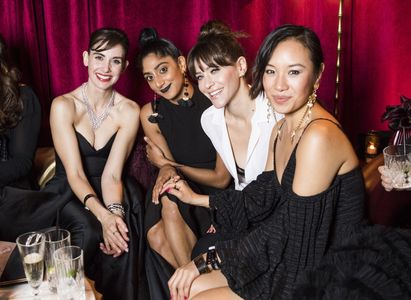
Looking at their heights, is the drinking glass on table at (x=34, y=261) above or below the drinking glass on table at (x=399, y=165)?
below

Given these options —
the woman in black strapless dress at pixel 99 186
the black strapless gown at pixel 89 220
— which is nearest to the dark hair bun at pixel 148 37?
the woman in black strapless dress at pixel 99 186

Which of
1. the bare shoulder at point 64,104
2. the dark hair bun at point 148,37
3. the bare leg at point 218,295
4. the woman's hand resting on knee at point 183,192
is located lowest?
the bare leg at point 218,295

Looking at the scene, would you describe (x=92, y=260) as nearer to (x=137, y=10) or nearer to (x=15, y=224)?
(x=15, y=224)

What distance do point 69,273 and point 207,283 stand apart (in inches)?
22.4

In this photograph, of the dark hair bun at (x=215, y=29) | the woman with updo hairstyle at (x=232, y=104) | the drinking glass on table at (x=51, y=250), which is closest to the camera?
the drinking glass on table at (x=51, y=250)

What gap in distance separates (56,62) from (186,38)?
33.3 inches

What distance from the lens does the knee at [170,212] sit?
2.36m

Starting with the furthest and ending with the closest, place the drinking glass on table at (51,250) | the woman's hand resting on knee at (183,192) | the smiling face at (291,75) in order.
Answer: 1. the woman's hand resting on knee at (183,192)
2. the smiling face at (291,75)
3. the drinking glass on table at (51,250)

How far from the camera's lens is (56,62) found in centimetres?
312

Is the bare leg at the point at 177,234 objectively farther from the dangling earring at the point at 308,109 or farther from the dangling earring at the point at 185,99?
the dangling earring at the point at 308,109

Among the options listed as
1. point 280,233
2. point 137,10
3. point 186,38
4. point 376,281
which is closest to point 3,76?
point 137,10

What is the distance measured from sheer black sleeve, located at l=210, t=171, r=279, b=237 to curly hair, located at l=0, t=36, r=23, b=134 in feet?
3.96

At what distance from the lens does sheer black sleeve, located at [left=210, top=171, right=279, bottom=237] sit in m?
1.87

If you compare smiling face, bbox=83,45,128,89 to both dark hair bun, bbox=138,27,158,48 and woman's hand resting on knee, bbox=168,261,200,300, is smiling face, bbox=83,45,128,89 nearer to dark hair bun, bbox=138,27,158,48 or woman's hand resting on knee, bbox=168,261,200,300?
dark hair bun, bbox=138,27,158,48
